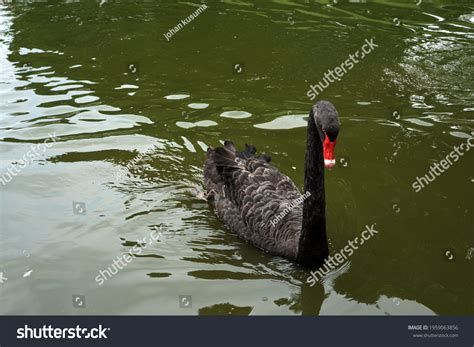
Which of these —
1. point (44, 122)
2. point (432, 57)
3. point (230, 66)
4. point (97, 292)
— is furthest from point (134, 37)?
point (97, 292)

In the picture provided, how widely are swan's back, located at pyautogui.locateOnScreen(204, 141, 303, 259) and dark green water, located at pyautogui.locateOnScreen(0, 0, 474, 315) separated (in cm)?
14

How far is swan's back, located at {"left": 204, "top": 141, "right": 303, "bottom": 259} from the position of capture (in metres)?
5.34

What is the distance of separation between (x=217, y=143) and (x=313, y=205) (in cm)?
289

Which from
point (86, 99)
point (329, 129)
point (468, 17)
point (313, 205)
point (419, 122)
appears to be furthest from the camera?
point (468, 17)

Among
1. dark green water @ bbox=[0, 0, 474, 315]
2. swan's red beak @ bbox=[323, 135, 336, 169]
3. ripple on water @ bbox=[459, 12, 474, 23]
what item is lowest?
dark green water @ bbox=[0, 0, 474, 315]

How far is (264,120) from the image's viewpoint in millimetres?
8188

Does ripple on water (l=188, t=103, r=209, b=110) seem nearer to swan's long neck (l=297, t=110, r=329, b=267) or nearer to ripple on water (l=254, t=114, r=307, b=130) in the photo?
ripple on water (l=254, t=114, r=307, b=130)

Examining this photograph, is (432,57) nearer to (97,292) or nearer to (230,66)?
(230,66)

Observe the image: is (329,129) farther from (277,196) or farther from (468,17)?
(468,17)

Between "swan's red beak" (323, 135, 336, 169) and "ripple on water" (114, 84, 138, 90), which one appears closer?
"swan's red beak" (323, 135, 336, 169)

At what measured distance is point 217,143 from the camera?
7555 mm

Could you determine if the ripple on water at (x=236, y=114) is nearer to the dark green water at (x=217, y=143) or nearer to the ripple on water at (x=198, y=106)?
the dark green water at (x=217, y=143)

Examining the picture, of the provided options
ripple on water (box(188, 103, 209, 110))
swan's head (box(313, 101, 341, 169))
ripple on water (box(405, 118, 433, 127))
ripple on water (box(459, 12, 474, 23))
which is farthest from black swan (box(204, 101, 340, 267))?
ripple on water (box(459, 12, 474, 23))

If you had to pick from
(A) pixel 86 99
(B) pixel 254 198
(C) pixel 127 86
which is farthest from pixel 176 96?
(B) pixel 254 198
